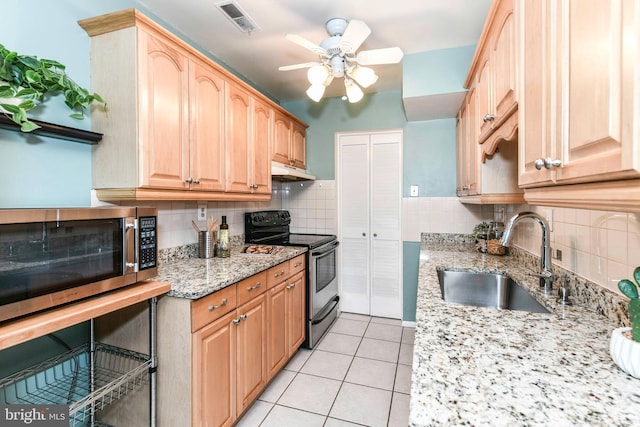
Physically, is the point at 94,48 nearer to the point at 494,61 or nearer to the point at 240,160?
the point at 240,160

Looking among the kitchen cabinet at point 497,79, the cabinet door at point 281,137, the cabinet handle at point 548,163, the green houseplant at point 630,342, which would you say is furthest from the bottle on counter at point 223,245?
the green houseplant at point 630,342

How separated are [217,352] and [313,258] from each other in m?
1.31

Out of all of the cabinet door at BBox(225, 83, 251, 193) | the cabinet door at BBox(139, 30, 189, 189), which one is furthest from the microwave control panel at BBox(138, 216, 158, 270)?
the cabinet door at BBox(225, 83, 251, 193)

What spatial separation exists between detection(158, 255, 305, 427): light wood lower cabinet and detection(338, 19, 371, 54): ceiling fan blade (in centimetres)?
153

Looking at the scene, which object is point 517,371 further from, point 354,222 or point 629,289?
point 354,222

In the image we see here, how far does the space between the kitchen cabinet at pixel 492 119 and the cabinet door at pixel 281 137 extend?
163cm

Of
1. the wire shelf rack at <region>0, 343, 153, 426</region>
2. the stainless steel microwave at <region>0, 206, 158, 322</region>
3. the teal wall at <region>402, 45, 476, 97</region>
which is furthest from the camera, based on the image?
the teal wall at <region>402, 45, 476, 97</region>

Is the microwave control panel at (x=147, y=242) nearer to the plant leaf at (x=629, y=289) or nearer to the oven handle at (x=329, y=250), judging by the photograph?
the oven handle at (x=329, y=250)

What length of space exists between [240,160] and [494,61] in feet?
5.64

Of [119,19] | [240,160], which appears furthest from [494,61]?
[119,19]

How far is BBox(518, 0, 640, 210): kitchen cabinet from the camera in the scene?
22.1 inches

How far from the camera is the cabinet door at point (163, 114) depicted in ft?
5.04

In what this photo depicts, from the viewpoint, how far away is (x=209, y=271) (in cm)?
181

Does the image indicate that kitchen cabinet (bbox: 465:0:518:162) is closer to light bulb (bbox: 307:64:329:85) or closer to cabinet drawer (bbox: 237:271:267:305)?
light bulb (bbox: 307:64:329:85)
